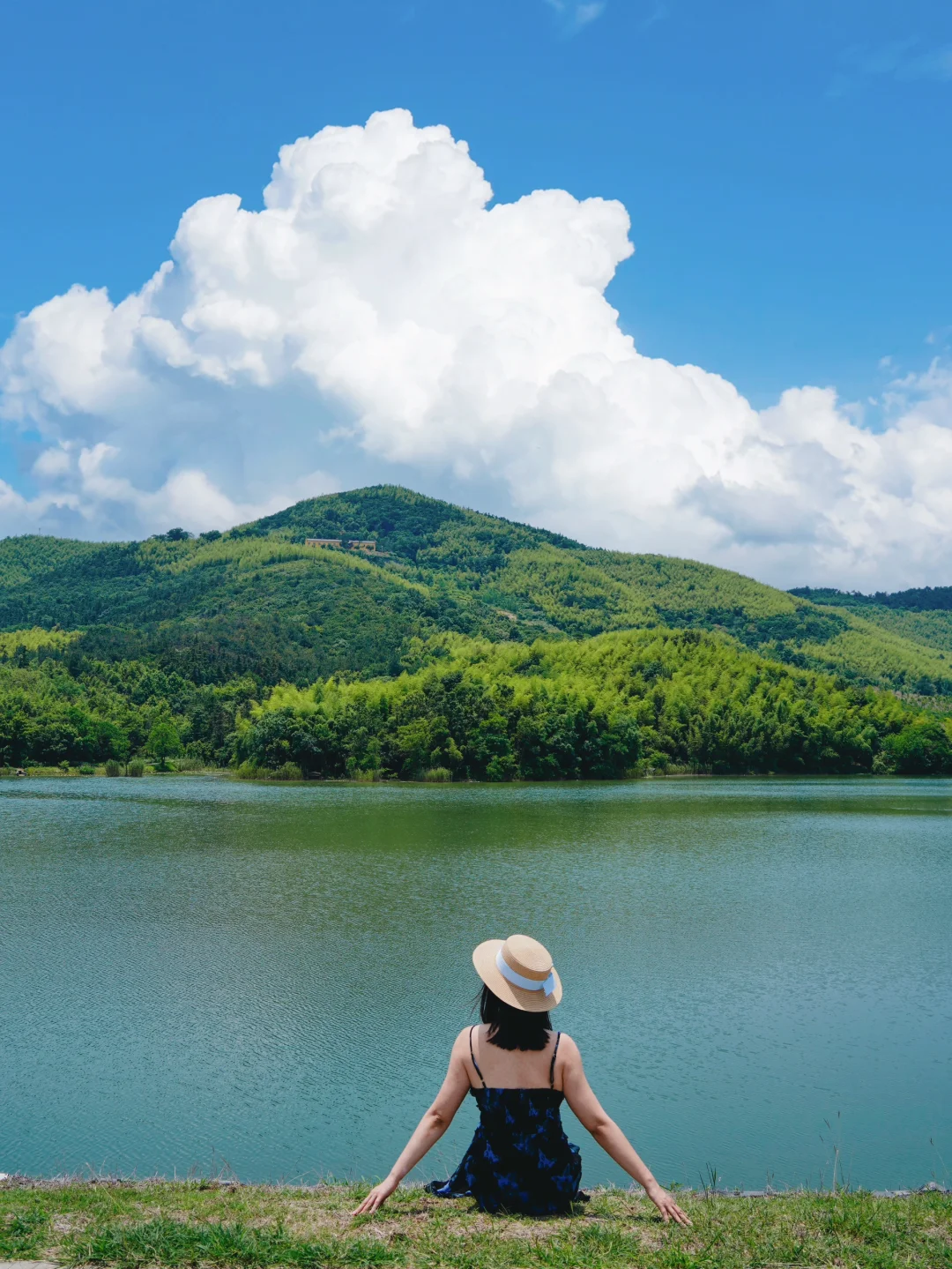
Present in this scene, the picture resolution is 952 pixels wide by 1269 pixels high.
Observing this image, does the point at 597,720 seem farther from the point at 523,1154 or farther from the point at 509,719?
the point at 523,1154

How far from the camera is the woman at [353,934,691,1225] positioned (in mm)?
5023

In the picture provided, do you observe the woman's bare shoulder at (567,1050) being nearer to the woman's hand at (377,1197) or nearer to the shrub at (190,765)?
the woman's hand at (377,1197)

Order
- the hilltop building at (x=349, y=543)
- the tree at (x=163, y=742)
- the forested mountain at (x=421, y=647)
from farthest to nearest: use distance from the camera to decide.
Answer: the hilltop building at (x=349, y=543), the tree at (x=163, y=742), the forested mountain at (x=421, y=647)

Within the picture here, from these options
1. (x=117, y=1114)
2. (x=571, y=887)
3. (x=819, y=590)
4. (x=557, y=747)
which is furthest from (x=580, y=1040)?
(x=819, y=590)

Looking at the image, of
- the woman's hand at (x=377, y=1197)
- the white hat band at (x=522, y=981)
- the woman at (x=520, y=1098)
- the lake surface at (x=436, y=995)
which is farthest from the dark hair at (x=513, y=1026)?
the lake surface at (x=436, y=995)

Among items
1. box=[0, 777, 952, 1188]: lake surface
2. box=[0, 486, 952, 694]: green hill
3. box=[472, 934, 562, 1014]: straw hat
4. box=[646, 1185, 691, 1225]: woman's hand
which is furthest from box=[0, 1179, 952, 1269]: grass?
box=[0, 486, 952, 694]: green hill

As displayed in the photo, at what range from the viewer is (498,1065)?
17.0ft

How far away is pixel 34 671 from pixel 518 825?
63.3 m

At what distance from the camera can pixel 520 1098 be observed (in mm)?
5168

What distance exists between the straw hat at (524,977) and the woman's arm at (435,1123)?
0.34m

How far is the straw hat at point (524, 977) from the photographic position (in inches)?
196

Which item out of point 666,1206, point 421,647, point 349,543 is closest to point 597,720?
point 421,647

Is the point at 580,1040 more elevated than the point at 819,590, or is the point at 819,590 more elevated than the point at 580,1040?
the point at 819,590

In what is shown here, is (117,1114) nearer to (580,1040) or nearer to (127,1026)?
(127,1026)
